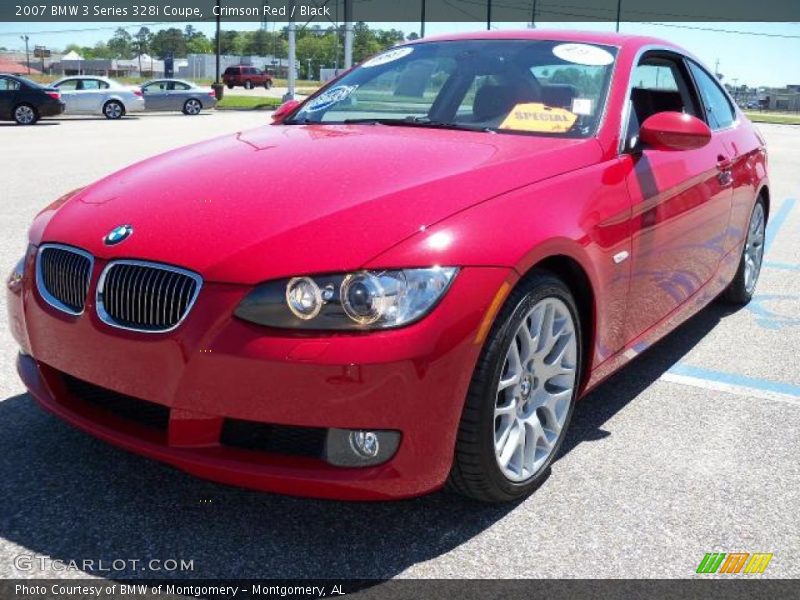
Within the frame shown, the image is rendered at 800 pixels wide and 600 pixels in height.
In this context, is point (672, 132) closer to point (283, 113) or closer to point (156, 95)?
point (283, 113)

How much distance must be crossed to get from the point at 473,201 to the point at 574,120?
1035 millimetres

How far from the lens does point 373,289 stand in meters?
2.29

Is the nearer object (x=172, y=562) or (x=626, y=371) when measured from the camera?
(x=172, y=562)

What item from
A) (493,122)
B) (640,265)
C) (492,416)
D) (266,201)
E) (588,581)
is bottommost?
(588,581)

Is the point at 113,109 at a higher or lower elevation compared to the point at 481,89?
lower

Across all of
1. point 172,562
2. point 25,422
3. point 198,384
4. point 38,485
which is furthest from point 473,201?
point 25,422

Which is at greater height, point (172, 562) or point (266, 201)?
point (266, 201)

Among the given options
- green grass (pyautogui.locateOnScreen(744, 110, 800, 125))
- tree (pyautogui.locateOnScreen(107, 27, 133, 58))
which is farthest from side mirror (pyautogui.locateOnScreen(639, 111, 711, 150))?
tree (pyautogui.locateOnScreen(107, 27, 133, 58))

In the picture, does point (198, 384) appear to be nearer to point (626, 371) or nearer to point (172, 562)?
point (172, 562)

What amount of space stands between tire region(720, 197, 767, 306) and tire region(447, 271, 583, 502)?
8.64 feet

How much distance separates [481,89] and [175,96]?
27609mm

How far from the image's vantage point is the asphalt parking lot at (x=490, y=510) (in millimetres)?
2438

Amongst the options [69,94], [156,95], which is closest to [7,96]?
[69,94]

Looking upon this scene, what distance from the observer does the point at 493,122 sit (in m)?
3.55
